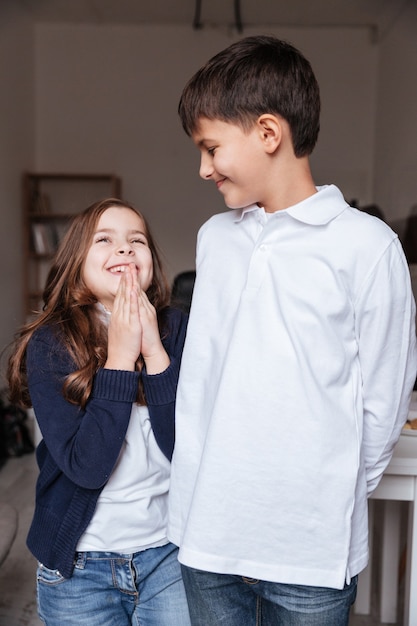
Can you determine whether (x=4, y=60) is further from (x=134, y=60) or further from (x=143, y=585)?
(x=143, y=585)

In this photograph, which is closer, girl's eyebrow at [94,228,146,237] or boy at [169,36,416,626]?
boy at [169,36,416,626]

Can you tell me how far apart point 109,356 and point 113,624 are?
44 centimetres

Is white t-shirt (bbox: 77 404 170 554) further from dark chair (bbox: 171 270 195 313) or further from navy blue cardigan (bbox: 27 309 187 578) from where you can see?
dark chair (bbox: 171 270 195 313)

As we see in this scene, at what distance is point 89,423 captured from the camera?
97 cm

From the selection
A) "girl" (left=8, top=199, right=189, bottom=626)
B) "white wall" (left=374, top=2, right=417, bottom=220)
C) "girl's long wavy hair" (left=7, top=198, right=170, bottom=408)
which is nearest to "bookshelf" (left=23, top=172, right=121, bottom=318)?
"white wall" (left=374, top=2, right=417, bottom=220)

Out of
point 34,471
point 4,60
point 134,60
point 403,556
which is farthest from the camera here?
point 134,60

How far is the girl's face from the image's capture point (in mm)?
1098

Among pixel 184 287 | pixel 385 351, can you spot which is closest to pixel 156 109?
pixel 184 287

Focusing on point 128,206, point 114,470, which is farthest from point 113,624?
point 128,206

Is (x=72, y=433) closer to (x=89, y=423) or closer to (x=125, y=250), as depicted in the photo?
(x=89, y=423)

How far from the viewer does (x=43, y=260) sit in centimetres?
629

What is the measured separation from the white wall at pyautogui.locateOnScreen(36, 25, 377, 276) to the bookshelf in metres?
0.19

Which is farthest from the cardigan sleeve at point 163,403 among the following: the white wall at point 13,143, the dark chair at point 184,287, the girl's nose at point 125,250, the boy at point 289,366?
the white wall at point 13,143

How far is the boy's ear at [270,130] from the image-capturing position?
2.85 ft
